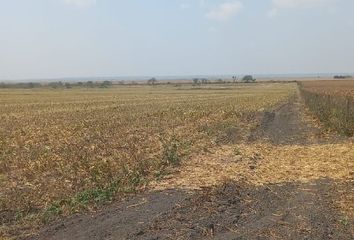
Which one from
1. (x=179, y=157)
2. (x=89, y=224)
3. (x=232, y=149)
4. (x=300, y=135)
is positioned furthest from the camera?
(x=300, y=135)

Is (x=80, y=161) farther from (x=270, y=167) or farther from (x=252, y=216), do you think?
(x=252, y=216)

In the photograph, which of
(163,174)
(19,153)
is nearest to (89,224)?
(163,174)

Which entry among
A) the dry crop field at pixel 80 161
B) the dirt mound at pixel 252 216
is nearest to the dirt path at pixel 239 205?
the dirt mound at pixel 252 216

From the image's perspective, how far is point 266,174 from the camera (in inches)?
424

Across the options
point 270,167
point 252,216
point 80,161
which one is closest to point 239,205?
point 252,216

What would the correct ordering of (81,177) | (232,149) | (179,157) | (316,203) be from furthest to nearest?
(232,149)
(179,157)
(81,177)
(316,203)

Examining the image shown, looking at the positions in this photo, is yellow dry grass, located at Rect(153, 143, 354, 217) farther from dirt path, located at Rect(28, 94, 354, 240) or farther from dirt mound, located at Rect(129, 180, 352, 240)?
dirt mound, located at Rect(129, 180, 352, 240)

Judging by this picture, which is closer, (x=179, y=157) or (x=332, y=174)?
(x=332, y=174)

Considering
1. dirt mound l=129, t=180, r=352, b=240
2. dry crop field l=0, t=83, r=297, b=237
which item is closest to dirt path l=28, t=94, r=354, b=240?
dirt mound l=129, t=180, r=352, b=240

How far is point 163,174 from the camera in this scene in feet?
35.1

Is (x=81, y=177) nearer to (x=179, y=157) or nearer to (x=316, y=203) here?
(x=179, y=157)

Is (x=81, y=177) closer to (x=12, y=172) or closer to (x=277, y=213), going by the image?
(x=12, y=172)

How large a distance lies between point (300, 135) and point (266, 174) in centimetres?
871

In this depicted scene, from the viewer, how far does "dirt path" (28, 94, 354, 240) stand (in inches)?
258
